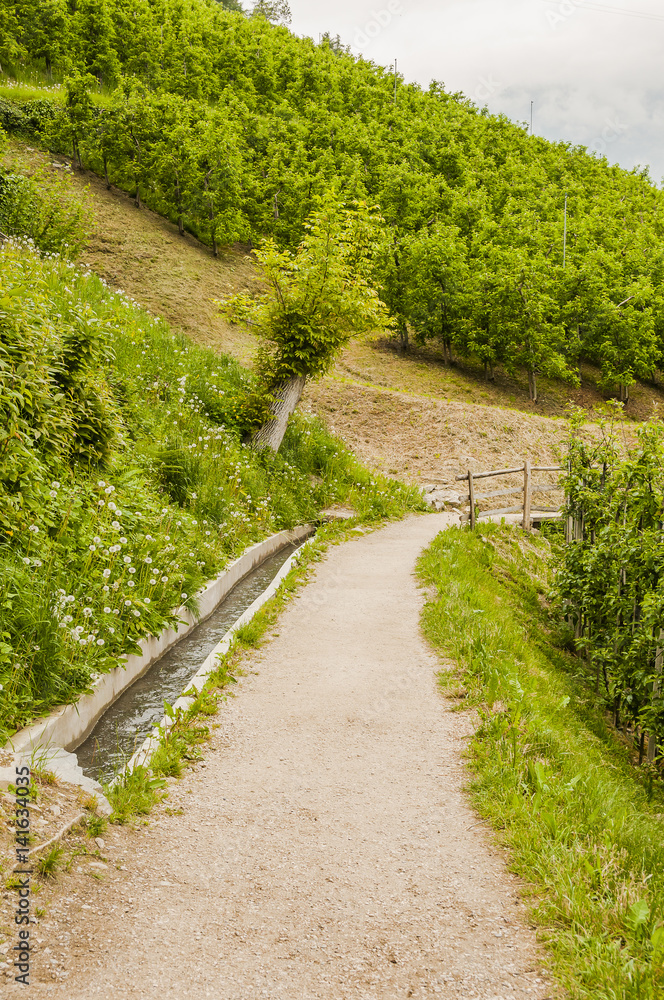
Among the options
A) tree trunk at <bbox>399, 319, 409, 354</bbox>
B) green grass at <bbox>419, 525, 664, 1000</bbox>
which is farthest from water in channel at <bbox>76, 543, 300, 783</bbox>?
tree trunk at <bbox>399, 319, 409, 354</bbox>

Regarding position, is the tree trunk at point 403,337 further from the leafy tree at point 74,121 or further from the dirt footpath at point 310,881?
the dirt footpath at point 310,881

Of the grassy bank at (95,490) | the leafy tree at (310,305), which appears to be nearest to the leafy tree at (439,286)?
the leafy tree at (310,305)

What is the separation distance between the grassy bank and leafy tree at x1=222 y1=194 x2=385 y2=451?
1.58 meters

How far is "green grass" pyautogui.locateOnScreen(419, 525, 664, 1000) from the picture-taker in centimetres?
283

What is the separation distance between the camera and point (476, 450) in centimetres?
2209

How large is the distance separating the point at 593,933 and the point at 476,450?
19834mm

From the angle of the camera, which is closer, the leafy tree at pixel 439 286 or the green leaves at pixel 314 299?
the green leaves at pixel 314 299

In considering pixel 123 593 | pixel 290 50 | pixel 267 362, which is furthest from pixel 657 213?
pixel 123 593

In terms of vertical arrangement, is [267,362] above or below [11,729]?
above

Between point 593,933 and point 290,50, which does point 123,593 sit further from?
point 290,50

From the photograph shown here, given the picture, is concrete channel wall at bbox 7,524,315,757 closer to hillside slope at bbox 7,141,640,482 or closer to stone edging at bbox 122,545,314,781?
stone edging at bbox 122,545,314,781

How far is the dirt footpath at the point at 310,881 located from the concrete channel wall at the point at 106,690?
0.96m

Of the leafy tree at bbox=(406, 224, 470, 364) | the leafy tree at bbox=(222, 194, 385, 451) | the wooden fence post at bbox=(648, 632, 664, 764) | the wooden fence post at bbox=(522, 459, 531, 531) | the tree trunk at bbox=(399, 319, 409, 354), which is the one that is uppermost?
the leafy tree at bbox=(406, 224, 470, 364)

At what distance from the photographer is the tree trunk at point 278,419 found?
48.5 ft
